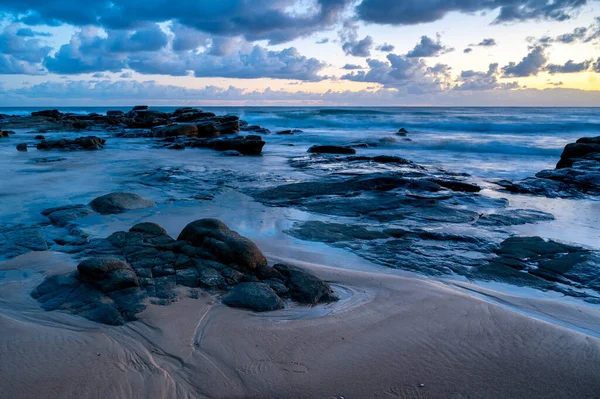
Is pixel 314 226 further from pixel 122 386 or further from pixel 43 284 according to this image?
pixel 122 386

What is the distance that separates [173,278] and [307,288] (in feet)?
4.15

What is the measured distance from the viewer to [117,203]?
7.34 metres

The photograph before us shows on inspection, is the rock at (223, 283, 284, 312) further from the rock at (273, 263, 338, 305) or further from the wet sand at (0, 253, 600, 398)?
the rock at (273, 263, 338, 305)

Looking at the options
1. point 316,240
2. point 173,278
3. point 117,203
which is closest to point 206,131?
point 117,203

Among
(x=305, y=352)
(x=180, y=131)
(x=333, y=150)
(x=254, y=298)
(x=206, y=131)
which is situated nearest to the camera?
(x=305, y=352)

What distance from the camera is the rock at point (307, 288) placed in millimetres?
3982

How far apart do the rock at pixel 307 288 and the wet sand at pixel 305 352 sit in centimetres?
15

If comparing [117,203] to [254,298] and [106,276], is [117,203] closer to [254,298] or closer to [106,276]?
[106,276]

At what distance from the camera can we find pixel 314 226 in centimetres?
674

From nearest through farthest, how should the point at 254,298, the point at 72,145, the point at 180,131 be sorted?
1. the point at 254,298
2. the point at 72,145
3. the point at 180,131

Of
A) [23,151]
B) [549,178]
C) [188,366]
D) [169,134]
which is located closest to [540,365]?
[188,366]

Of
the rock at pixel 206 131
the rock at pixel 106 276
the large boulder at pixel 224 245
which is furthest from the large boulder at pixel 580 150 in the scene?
the rock at pixel 206 131

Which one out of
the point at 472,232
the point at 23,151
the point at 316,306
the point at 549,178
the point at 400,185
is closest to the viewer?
the point at 316,306

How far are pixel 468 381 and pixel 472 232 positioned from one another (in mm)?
4030
